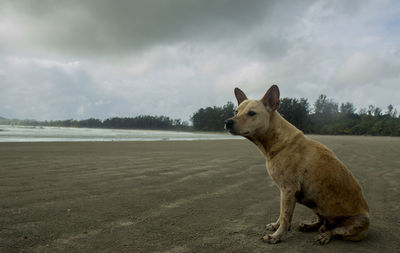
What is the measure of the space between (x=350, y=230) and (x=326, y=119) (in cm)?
11311

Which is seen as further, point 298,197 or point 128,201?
point 128,201

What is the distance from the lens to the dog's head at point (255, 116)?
3691 millimetres

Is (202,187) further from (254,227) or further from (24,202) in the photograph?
(24,202)

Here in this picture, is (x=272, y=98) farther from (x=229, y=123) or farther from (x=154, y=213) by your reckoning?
(x=154, y=213)

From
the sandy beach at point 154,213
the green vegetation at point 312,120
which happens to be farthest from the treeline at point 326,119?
the sandy beach at point 154,213

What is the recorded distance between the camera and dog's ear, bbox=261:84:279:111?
12.6 ft

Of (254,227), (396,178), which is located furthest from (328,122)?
(254,227)

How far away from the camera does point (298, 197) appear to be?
3.44 m

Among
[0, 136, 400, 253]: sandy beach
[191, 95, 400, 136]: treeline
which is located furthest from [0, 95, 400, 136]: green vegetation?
[0, 136, 400, 253]: sandy beach

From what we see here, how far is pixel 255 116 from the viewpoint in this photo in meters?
3.72

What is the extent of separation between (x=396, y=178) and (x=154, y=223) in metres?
8.06

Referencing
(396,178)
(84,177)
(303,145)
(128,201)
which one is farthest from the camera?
(396,178)

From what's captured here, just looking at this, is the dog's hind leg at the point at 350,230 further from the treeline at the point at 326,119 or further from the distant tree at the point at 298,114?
the distant tree at the point at 298,114

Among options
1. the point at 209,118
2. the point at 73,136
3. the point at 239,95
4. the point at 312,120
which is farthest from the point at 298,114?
the point at 239,95
